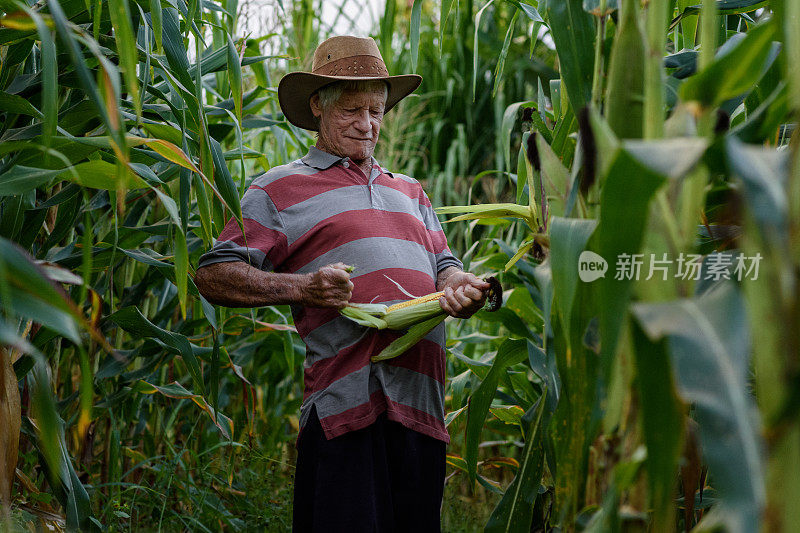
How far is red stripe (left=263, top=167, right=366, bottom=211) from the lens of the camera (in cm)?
173

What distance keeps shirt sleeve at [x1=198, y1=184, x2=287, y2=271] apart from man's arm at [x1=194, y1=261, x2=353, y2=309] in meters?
0.02

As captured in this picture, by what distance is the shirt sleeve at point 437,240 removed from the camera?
192 centimetres

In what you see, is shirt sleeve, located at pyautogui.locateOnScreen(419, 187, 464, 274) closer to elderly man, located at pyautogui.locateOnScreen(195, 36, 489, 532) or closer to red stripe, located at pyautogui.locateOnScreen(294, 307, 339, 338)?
elderly man, located at pyautogui.locateOnScreen(195, 36, 489, 532)

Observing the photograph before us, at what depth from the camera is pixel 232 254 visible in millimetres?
1643

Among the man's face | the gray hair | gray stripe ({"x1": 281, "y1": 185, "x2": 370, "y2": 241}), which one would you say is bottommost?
gray stripe ({"x1": 281, "y1": 185, "x2": 370, "y2": 241})

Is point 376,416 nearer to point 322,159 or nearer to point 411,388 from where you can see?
point 411,388

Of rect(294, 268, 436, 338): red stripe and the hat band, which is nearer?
rect(294, 268, 436, 338): red stripe

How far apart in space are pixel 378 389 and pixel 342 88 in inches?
28.3

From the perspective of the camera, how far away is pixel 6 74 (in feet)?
5.15

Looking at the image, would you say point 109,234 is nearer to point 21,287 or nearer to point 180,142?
point 180,142

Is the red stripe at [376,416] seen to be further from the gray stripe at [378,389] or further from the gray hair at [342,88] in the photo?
the gray hair at [342,88]

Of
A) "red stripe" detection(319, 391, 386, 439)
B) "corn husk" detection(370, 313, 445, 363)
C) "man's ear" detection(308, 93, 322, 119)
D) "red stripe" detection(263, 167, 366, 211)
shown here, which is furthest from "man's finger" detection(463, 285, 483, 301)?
"man's ear" detection(308, 93, 322, 119)

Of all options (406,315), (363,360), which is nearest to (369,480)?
(363,360)

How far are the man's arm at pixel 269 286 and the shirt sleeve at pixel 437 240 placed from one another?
421 mm
